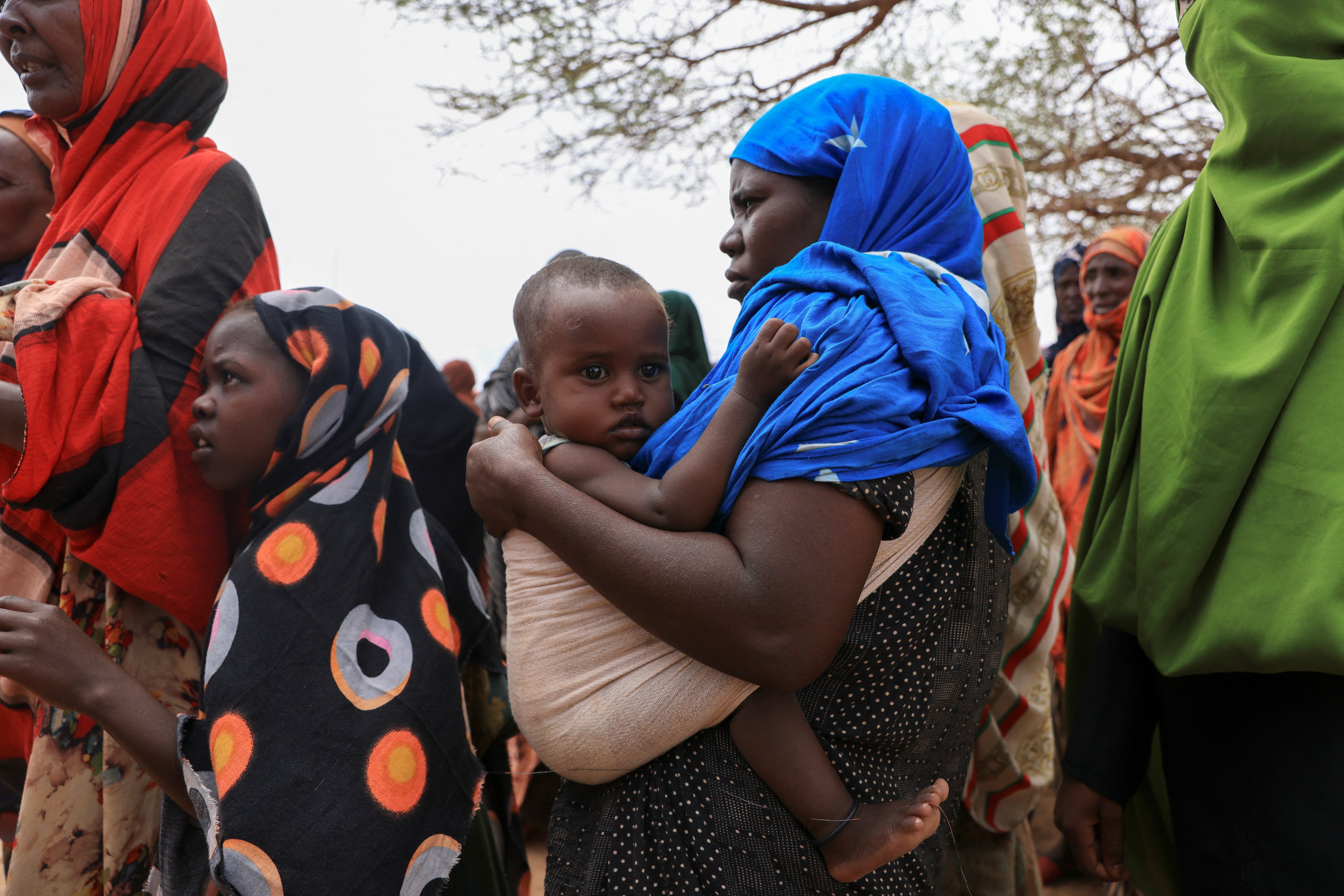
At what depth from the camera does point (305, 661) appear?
1633mm

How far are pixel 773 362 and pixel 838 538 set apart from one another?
0.25 metres

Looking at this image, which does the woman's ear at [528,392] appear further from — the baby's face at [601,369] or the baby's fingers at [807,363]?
the baby's fingers at [807,363]

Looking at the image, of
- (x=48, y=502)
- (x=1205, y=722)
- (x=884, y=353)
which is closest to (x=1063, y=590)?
(x=1205, y=722)

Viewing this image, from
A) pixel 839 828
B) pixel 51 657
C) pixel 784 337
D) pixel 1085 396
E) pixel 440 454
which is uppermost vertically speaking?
pixel 784 337

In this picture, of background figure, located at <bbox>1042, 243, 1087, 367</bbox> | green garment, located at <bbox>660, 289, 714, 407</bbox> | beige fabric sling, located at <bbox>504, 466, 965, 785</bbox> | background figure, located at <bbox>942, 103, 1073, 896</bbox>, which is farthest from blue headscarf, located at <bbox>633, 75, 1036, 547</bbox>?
background figure, located at <bbox>1042, 243, 1087, 367</bbox>

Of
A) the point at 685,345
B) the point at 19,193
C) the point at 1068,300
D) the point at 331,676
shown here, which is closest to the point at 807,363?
the point at 331,676

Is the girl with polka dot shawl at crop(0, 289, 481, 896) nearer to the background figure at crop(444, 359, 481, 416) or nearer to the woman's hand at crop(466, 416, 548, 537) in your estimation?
the woman's hand at crop(466, 416, 548, 537)

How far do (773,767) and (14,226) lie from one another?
2.36 m

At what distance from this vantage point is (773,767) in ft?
4.21

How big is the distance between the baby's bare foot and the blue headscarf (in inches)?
18.2

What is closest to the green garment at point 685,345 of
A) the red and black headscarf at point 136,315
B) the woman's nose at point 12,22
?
the red and black headscarf at point 136,315

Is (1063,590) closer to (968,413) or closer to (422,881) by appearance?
(968,413)

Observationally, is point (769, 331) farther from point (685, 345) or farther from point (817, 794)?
point (685, 345)

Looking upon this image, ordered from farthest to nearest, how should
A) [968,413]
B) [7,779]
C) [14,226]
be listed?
[14,226], [7,779], [968,413]
